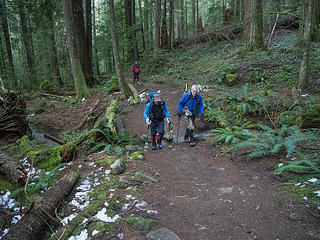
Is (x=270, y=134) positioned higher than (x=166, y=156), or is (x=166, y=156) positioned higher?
(x=270, y=134)

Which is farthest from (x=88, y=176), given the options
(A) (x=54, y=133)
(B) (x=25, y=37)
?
(B) (x=25, y=37)

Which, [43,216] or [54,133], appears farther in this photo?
[54,133]

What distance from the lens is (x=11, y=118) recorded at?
8.86 metres

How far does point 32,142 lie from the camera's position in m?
8.21

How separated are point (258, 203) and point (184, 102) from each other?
4297 millimetres

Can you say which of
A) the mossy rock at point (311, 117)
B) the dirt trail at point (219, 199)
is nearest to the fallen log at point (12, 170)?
the dirt trail at point (219, 199)

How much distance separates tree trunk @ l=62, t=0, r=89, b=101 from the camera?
40.4 ft

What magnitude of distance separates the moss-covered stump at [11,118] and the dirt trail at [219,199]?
6088 millimetres

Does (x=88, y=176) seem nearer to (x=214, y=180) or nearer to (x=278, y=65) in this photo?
(x=214, y=180)

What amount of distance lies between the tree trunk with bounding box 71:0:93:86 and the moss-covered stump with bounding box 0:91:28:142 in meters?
9.02

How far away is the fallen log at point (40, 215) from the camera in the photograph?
3.25 metres

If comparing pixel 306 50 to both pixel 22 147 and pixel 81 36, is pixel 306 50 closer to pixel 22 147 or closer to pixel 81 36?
pixel 22 147

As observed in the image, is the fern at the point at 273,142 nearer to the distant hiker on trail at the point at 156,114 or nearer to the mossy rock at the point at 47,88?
the distant hiker on trail at the point at 156,114

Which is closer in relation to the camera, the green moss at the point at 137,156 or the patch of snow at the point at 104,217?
the patch of snow at the point at 104,217
